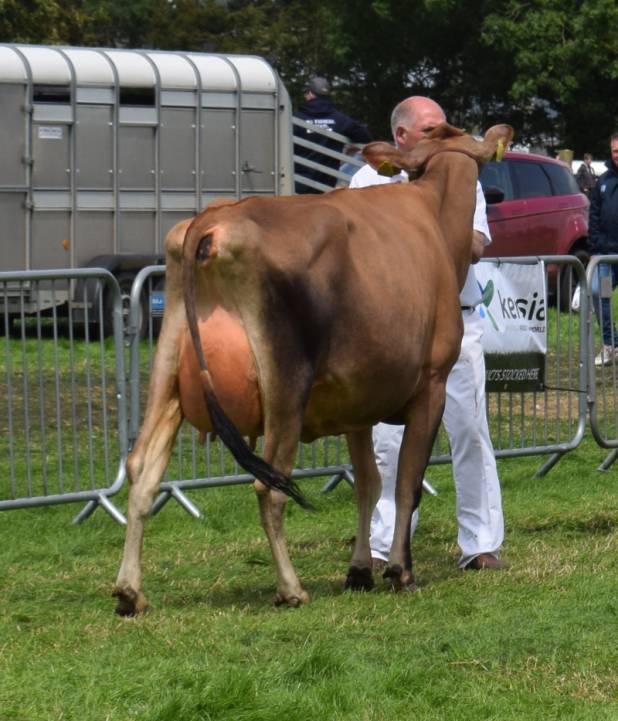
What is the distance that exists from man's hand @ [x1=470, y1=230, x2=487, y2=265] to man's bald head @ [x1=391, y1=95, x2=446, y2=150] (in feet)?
1.67

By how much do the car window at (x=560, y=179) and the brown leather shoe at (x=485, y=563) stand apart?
13.7m

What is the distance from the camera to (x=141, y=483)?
6.57 m

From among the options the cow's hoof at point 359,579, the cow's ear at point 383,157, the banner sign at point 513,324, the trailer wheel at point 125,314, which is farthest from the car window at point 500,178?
the cow's hoof at point 359,579

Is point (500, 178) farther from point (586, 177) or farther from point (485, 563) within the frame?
point (586, 177)

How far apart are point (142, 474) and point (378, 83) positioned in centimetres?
4086

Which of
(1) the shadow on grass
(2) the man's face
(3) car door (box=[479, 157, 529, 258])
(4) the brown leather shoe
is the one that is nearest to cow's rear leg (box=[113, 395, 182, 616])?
(4) the brown leather shoe

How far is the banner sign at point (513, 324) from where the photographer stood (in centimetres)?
991

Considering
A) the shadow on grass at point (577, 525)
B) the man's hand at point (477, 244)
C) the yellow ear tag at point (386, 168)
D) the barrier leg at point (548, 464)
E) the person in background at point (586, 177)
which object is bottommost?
the shadow on grass at point (577, 525)

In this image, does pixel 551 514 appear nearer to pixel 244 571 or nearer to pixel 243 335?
pixel 244 571

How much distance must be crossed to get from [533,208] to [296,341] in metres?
14.6

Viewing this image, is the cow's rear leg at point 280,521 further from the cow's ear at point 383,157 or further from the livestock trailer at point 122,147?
the livestock trailer at point 122,147

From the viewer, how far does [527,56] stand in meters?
42.0

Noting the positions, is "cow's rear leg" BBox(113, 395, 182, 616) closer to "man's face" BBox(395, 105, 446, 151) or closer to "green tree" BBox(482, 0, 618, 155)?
"man's face" BBox(395, 105, 446, 151)

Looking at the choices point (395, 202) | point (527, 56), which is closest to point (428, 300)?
point (395, 202)
